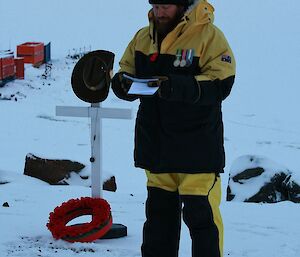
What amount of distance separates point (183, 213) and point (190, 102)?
541mm

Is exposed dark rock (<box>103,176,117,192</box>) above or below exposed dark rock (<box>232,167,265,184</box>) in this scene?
A: below

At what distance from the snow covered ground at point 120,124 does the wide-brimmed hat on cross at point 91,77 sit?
0.93 meters

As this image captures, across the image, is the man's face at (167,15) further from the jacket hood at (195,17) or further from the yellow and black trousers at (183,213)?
the yellow and black trousers at (183,213)

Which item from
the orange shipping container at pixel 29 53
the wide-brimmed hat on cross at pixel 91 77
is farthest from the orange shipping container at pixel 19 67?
the wide-brimmed hat on cross at pixel 91 77

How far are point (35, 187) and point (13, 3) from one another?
30.6 meters

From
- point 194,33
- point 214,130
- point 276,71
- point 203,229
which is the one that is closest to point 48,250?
point 203,229

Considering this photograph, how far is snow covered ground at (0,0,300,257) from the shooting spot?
366 centimetres

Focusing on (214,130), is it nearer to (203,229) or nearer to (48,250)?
(203,229)

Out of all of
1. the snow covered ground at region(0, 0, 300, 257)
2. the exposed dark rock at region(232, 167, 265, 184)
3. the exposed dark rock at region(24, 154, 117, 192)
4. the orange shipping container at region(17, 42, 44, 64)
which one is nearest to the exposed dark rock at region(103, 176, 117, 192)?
the exposed dark rock at region(24, 154, 117, 192)

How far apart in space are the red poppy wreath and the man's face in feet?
4.59

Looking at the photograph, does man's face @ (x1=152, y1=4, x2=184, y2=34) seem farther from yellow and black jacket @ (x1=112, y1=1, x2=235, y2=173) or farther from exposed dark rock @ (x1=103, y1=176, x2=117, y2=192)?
exposed dark rock @ (x1=103, y1=176, x2=117, y2=192)

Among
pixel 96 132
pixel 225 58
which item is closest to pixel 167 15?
pixel 225 58

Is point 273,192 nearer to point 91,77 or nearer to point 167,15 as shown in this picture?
point 91,77

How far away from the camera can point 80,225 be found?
348 cm
